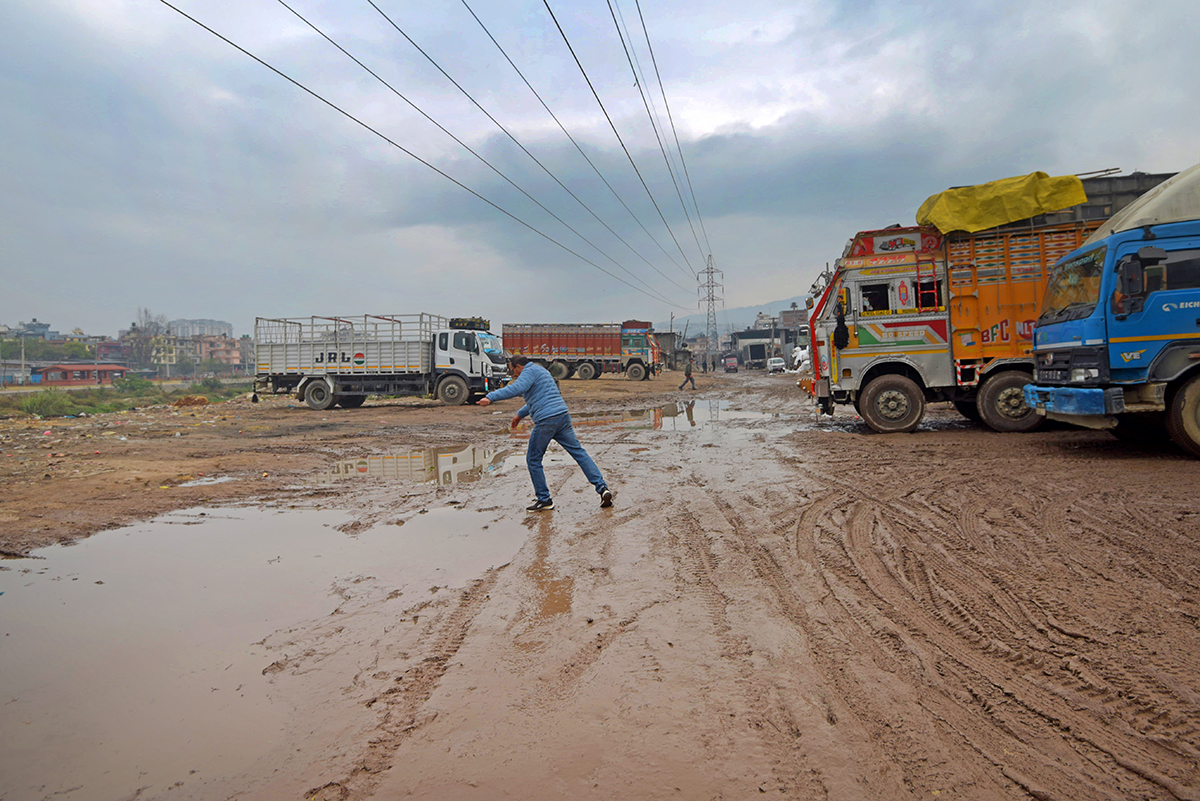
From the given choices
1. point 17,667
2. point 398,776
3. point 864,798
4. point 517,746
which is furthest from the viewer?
point 17,667

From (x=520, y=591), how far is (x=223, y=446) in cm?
981

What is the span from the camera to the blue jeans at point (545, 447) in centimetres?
637

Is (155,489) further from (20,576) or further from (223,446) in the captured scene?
(223,446)

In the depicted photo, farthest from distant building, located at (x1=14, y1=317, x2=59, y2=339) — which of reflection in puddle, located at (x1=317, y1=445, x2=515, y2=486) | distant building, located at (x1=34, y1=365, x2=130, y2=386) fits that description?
reflection in puddle, located at (x1=317, y1=445, x2=515, y2=486)

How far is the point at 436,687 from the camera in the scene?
2846 millimetres

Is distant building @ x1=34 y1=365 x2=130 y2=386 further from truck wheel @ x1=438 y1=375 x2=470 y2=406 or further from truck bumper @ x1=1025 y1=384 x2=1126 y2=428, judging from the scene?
truck bumper @ x1=1025 y1=384 x2=1126 y2=428

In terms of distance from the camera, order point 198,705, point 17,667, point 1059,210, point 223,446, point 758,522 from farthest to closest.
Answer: point 223,446, point 1059,210, point 758,522, point 17,667, point 198,705

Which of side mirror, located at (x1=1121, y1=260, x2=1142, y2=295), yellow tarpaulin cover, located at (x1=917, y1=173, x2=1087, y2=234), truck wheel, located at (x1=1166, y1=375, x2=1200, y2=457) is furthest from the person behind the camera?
yellow tarpaulin cover, located at (x1=917, y1=173, x2=1087, y2=234)

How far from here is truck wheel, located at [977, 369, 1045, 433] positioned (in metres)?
10.4

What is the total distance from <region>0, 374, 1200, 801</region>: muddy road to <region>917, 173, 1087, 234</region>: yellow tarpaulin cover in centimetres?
464

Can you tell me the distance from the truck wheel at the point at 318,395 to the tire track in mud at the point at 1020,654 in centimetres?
1954

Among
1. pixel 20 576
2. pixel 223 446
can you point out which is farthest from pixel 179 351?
pixel 20 576

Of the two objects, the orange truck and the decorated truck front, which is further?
the decorated truck front

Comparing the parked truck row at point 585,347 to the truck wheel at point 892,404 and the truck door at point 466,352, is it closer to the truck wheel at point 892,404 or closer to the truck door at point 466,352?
the truck door at point 466,352
